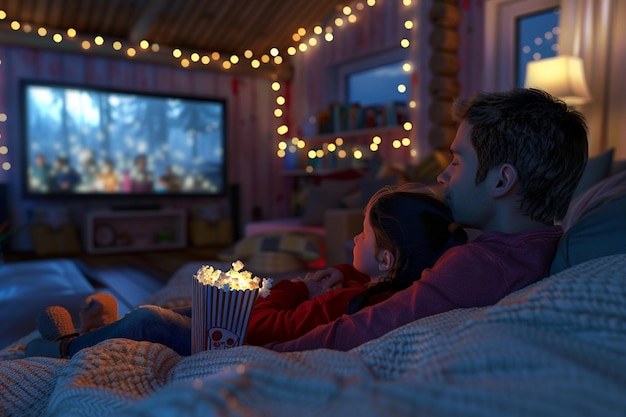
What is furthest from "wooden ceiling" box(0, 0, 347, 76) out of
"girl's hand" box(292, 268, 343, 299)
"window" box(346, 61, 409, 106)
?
"girl's hand" box(292, 268, 343, 299)

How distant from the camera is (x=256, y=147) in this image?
6297 millimetres

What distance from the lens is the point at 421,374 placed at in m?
0.48

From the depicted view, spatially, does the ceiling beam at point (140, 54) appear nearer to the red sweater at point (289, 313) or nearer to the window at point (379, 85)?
the window at point (379, 85)

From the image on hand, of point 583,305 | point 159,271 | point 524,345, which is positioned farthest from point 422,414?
point 159,271

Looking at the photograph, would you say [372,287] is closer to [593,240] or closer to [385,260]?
[385,260]

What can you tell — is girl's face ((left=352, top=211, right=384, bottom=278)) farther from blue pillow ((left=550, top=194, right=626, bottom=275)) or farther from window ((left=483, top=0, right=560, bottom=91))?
window ((left=483, top=0, right=560, bottom=91))

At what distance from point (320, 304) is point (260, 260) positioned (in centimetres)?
258

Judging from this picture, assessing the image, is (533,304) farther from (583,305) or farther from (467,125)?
(467,125)

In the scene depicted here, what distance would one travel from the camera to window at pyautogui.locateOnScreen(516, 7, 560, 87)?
3533 millimetres

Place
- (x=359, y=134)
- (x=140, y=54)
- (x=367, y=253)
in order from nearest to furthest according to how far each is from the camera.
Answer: (x=367, y=253), (x=359, y=134), (x=140, y=54)

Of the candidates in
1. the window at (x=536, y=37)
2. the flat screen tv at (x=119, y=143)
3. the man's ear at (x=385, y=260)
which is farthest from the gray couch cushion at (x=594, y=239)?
the flat screen tv at (x=119, y=143)

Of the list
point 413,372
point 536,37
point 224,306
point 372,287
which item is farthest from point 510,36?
point 413,372

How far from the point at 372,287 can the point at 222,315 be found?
288 mm

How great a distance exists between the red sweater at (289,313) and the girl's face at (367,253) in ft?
0.15
